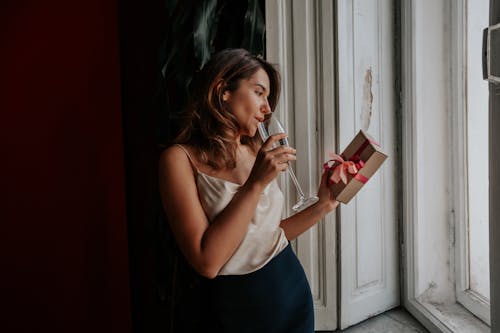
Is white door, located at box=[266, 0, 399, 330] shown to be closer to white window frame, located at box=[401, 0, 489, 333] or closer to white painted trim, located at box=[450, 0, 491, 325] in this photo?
white window frame, located at box=[401, 0, 489, 333]

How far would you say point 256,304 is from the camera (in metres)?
0.93

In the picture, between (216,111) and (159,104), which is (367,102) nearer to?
(216,111)

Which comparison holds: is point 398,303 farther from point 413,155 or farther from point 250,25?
point 250,25

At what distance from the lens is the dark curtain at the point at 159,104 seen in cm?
122

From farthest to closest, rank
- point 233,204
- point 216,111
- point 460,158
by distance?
1. point 460,158
2. point 216,111
3. point 233,204

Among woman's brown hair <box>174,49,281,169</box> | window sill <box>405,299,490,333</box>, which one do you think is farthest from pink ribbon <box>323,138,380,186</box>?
window sill <box>405,299,490,333</box>

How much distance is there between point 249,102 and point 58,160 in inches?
35.5

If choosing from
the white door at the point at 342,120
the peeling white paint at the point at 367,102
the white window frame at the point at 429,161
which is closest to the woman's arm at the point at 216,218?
the white door at the point at 342,120

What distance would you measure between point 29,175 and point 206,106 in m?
0.90

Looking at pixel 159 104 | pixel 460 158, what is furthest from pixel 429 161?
pixel 159 104

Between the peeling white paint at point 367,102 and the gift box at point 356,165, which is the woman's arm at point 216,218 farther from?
the peeling white paint at point 367,102

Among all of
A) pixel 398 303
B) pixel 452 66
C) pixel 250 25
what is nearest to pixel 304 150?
pixel 250 25

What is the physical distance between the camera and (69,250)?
58.1 inches

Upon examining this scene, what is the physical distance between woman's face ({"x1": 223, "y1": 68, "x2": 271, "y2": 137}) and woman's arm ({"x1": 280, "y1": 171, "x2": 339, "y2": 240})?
296 millimetres
